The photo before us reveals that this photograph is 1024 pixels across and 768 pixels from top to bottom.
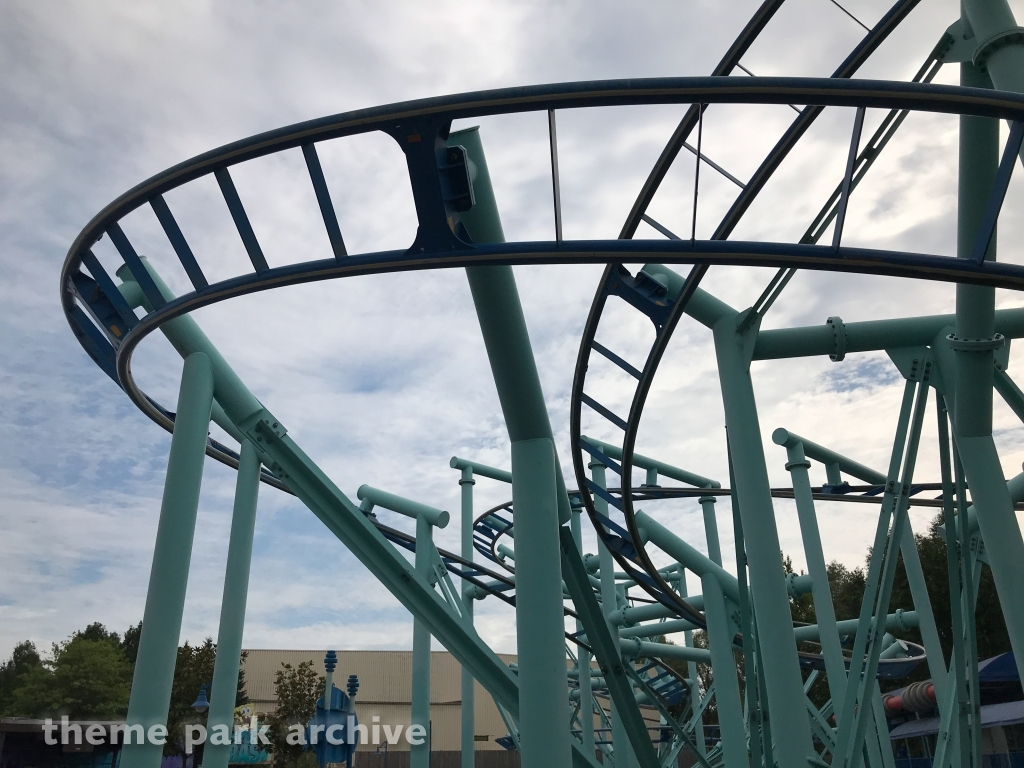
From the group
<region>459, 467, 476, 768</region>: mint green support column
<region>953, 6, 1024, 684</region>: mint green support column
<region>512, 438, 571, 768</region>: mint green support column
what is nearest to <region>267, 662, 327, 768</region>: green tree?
<region>459, 467, 476, 768</region>: mint green support column

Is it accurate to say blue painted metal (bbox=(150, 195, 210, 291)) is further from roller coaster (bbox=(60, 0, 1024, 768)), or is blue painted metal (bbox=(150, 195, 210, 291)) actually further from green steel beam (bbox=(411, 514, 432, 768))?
green steel beam (bbox=(411, 514, 432, 768))

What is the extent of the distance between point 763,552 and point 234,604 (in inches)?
214

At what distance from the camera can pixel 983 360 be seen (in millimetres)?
7184

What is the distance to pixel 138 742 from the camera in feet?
20.7

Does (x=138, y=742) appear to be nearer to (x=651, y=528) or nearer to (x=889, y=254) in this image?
(x=889, y=254)

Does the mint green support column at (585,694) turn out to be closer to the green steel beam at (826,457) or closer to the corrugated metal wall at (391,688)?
the green steel beam at (826,457)

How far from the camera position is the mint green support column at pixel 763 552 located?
24.6ft

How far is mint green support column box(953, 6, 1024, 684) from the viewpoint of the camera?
19.1 feet

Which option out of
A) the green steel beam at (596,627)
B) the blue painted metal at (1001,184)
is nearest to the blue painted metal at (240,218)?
the green steel beam at (596,627)

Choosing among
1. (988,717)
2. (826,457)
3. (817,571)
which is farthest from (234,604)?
(988,717)

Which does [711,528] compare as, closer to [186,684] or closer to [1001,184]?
[1001,184]

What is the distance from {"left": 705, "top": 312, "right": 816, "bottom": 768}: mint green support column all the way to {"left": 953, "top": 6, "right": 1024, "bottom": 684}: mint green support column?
5.92ft

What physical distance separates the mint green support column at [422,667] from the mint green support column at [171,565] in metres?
6.30

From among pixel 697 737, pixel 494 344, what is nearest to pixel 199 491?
pixel 494 344
